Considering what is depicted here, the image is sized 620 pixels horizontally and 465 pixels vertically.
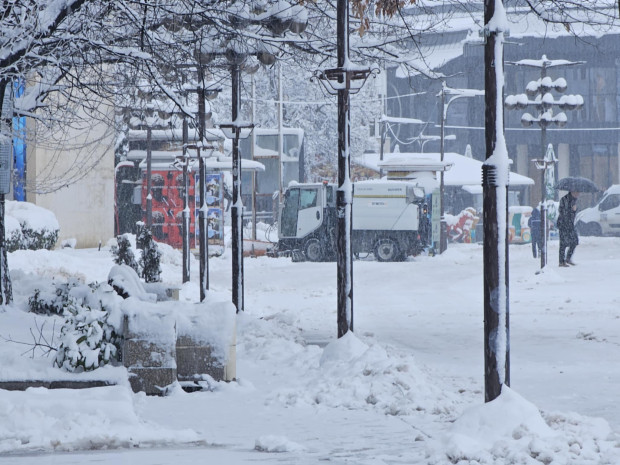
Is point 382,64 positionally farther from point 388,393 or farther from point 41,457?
point 41,457

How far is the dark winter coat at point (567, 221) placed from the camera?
90.4ft

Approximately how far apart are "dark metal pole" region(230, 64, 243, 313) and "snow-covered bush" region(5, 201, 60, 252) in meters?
13.2

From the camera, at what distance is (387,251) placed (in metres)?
36.7

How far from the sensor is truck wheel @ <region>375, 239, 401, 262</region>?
36594 millimetres

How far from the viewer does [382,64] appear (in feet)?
58.0

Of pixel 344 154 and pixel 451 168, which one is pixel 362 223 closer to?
pixel 451 168

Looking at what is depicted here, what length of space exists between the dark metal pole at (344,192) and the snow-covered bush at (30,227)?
18.1m

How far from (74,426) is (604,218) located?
47662 millimetres

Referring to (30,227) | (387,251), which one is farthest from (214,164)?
(30,227)

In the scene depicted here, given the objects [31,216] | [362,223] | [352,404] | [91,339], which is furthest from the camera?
[362,223]

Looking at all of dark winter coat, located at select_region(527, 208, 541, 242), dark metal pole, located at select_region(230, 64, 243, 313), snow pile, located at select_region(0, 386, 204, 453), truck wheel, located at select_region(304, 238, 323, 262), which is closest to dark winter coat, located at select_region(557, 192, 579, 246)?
dark winter coat, located at select_region(527, 208, 541, 242)

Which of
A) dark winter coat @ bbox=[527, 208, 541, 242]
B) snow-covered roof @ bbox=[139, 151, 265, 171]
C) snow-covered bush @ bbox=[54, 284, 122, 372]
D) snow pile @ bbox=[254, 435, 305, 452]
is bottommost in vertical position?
snow pile @ bbox=[254, 435, 305, 452]

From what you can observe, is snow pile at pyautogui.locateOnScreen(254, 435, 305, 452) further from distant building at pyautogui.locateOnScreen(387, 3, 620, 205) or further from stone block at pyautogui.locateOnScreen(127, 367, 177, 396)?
distant building at pyautogui.locateOnScreen(387, 3, 620, 205)

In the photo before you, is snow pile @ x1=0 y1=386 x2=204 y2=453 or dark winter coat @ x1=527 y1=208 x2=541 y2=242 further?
dark winter coat @ x1=527 y1=208 x2=541 y2=242
